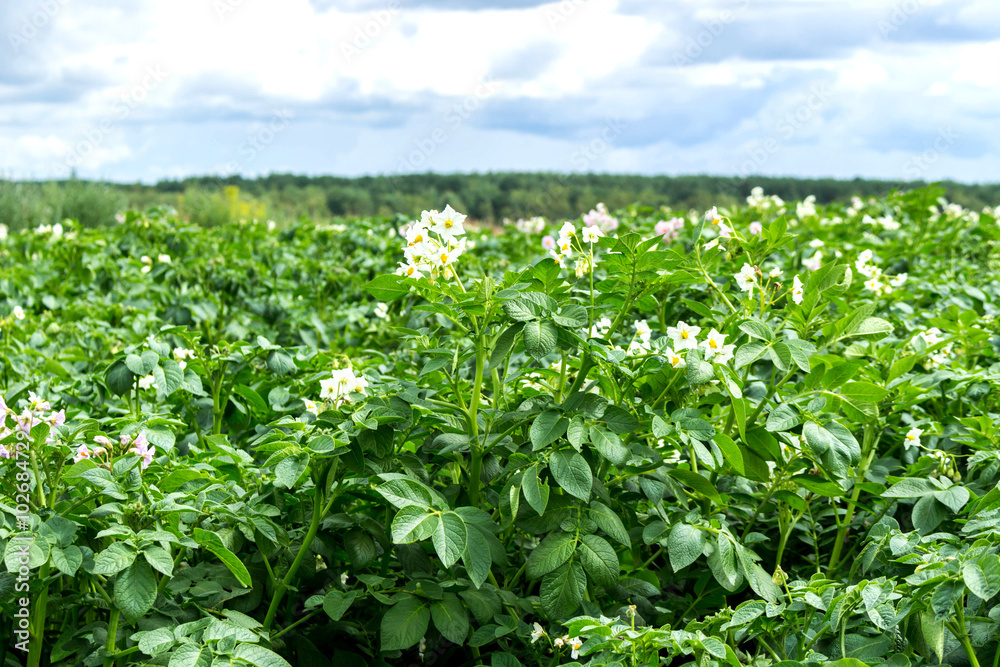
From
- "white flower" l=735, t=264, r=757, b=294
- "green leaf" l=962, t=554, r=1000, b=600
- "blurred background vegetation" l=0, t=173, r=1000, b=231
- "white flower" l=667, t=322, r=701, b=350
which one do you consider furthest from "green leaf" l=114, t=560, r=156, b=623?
"blurred background vegetation" l=0, t=173, r=1000, b=231

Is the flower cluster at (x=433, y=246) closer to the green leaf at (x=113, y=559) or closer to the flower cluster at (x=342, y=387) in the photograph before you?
the flower cluster at (x=342, y=387)

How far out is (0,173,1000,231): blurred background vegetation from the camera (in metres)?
11.9

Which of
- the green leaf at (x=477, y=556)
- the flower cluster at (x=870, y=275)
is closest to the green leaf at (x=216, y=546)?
the green leaf at (x=477, y=556)

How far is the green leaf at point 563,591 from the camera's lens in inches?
60.6

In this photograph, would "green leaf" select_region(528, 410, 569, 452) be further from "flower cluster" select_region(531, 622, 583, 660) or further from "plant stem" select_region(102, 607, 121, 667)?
"plant stem" select_region(102, 607, 121, 667)

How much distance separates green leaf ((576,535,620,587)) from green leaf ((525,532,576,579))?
0.02 m

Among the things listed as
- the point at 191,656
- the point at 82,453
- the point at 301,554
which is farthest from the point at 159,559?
the point at 82,453

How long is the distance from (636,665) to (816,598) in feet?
1.11

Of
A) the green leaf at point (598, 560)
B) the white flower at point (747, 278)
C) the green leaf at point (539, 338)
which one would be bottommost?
the green leaf at point (598, 560)

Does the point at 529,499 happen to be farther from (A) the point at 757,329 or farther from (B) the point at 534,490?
(A) the point at 757,329

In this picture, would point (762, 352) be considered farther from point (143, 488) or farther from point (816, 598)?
point (143, 488)

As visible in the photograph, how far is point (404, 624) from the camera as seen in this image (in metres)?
1.56

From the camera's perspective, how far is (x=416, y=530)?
4.64 ft

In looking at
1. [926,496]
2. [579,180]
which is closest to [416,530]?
[926,496]
